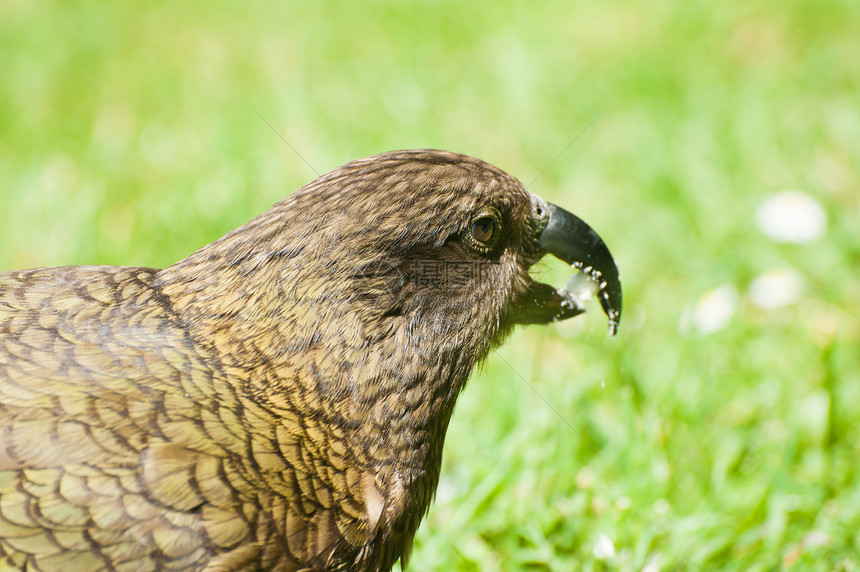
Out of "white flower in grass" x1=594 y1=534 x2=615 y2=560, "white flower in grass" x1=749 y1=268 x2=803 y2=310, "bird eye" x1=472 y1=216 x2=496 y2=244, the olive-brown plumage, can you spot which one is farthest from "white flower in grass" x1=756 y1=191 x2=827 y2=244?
"bird eye" x1=472 y1=216 x2=496 y2=244

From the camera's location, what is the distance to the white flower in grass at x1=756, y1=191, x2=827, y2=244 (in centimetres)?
459

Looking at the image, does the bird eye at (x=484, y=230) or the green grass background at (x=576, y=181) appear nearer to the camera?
the bird eye at (x=484, y=230)

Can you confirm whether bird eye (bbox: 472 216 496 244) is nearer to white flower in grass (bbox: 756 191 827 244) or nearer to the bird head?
the bird head

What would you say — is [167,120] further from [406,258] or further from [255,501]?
[255,501]

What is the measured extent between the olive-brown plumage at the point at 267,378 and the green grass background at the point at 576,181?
37.3 inches

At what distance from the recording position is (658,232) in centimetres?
477

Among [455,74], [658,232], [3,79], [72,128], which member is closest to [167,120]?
[72,128]

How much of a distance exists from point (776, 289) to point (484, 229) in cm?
234

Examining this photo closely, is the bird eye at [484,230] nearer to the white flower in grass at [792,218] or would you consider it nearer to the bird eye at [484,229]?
the bird eye at [484,229]

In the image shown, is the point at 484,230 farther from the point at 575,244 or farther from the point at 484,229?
the point at 575,244

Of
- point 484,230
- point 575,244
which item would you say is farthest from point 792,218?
point 484,230

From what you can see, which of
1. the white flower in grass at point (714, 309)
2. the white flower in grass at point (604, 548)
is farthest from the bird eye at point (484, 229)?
the white flower in grass at point (714, 309)

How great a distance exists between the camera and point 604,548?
9.89ft

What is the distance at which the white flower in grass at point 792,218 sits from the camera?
181 inches
